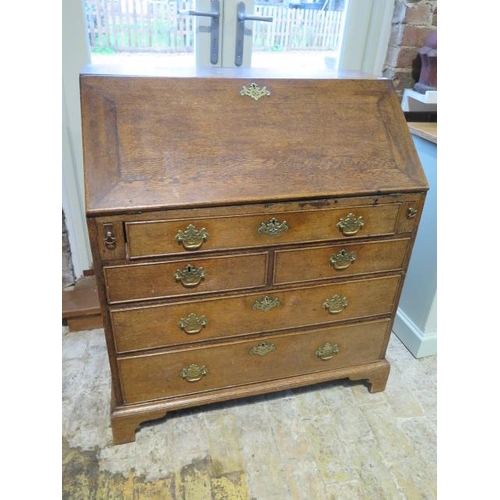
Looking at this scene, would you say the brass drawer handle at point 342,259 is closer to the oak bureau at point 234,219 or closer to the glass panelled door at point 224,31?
the oak bureau at point 234,219

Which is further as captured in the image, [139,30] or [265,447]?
[139,30]

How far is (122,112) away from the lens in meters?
1.25

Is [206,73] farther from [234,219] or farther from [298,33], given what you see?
[298,33]

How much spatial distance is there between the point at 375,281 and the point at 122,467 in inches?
44.5

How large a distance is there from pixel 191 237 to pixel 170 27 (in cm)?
113

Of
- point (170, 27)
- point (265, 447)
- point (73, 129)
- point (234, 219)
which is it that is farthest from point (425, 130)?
point (73, 129)

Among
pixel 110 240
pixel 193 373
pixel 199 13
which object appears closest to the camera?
pixel 110 240

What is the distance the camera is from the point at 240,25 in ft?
6.10

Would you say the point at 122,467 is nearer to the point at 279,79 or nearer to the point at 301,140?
the point at 301,140

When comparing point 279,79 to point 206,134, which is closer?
point 206,134

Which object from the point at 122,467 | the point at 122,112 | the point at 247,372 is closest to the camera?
the point at 122,112

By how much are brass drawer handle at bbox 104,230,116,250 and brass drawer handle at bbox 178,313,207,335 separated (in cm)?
36

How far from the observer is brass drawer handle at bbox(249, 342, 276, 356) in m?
1.55

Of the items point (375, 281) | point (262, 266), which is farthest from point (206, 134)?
point (375, 281)
